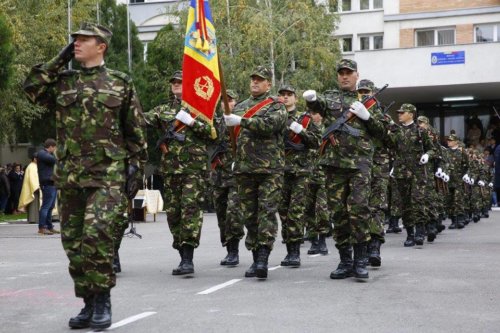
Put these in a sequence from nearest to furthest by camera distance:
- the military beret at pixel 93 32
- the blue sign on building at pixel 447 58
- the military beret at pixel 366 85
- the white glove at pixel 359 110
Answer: the military beret at pixel 93 32
the white glove at pixel 359 110
the military beret at pixel 366 85
the blue sign on building at pixel 447 58

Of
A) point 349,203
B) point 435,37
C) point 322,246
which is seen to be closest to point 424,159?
point 322,246

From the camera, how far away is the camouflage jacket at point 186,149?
1051cm

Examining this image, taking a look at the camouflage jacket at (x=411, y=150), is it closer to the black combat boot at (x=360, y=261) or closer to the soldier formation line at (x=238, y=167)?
the soldier formation line at (x=238, y=167)

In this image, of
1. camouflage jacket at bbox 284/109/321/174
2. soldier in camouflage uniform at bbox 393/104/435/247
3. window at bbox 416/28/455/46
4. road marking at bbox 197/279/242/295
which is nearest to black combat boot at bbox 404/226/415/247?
soldier in camouflage uniform at bbox 393/104/435/247

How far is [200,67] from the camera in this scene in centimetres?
997

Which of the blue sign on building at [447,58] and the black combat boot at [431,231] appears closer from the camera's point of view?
the black combat boot at [431,231]

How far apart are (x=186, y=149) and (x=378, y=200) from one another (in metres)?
2.99

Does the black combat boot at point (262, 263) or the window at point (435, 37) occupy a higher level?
the window at point (435, 37)

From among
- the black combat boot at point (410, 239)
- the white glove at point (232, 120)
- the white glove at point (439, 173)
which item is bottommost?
the black combat boot at point (410, 239)

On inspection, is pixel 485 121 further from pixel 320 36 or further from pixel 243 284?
pixel 243 284

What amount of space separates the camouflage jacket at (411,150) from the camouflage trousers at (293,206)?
130 inches

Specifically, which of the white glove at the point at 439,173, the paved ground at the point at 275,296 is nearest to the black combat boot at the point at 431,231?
the white glove at the point at 439,173

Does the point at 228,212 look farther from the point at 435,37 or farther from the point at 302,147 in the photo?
the point at 435,37

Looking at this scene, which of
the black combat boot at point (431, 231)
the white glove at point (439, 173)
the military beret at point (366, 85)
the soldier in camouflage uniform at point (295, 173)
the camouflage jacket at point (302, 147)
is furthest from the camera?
the white glove at point (439, 173)
